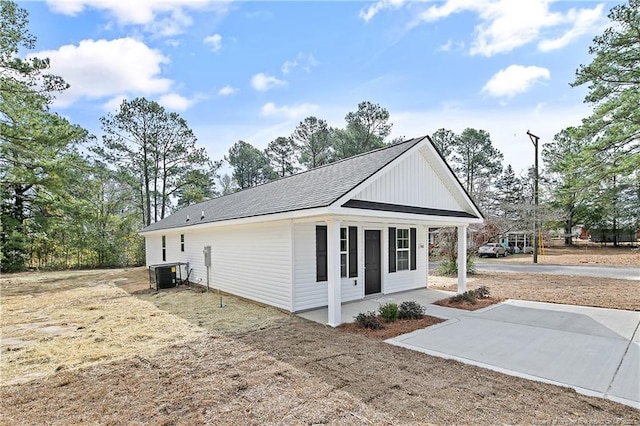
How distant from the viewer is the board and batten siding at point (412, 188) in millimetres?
7520

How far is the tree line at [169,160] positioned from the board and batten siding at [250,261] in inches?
387

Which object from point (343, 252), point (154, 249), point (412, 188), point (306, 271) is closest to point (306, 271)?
point (306, 271)

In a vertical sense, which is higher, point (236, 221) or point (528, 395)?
point (236, 221)

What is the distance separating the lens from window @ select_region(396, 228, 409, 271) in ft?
34.4

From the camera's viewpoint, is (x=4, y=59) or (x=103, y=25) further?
(x=4, y=59)

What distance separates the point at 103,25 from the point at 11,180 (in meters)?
12.6

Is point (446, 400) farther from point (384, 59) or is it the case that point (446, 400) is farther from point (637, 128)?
point (637, 128)

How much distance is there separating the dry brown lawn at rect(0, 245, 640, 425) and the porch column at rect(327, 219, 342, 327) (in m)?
0.36

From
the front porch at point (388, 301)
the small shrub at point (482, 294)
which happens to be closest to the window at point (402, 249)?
the front porch at point (388, 301)

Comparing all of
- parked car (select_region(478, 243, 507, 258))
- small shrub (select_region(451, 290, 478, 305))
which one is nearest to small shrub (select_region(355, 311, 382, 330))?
small shrub (select_region(451, 290, 478, 305))

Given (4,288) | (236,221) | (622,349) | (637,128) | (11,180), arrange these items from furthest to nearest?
(11,180), (4,288), (637,128), (236,221), (622,349)

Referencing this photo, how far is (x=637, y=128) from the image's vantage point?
39.8 ft

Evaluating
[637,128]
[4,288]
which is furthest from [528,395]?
[4,288]

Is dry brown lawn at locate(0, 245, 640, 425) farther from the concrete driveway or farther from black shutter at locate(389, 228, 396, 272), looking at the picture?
black shutter at locate(389, 228, 396, 272)
